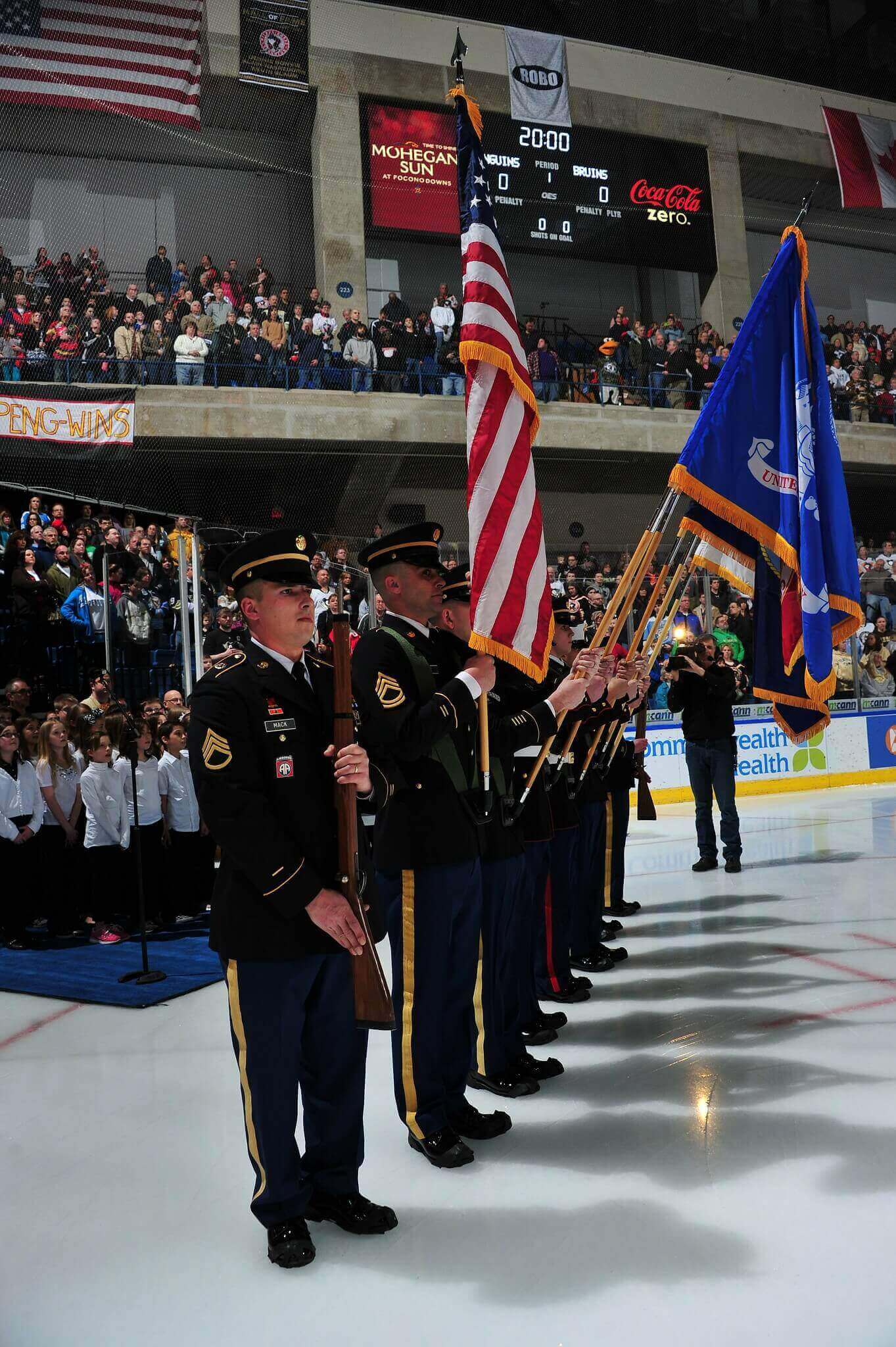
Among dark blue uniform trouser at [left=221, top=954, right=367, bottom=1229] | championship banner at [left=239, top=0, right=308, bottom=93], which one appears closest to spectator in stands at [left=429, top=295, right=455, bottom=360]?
championship banner at [left=239, top=0, right=308, bottom=93]

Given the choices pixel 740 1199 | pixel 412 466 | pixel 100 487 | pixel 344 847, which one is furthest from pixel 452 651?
pixel 412 466

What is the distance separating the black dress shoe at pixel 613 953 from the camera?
6012mm

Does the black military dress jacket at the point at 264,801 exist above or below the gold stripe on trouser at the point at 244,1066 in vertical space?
above

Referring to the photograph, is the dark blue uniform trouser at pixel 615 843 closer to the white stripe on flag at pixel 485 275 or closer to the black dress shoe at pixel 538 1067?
the black dress shoe at pixel 538 1067

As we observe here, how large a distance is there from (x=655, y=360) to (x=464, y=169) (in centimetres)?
1856

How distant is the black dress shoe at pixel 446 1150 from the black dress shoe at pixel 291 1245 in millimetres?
608

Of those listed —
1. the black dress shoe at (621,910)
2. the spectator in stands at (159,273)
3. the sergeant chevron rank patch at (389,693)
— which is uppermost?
the spectator in stands at (159,273)

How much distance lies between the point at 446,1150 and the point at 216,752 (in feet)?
4.99

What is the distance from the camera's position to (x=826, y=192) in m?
25.7

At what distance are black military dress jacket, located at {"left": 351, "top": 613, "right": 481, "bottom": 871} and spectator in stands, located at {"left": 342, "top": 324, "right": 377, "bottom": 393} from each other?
16.1 metres

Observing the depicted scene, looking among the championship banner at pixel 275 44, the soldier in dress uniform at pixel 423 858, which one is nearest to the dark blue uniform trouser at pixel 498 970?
the soldier in dress uniform at pixel 423 858

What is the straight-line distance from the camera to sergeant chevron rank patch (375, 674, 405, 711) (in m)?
3.28

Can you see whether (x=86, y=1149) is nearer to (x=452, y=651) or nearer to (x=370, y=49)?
(x=452, y=651)

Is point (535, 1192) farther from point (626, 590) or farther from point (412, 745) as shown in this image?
point (626, 590)
